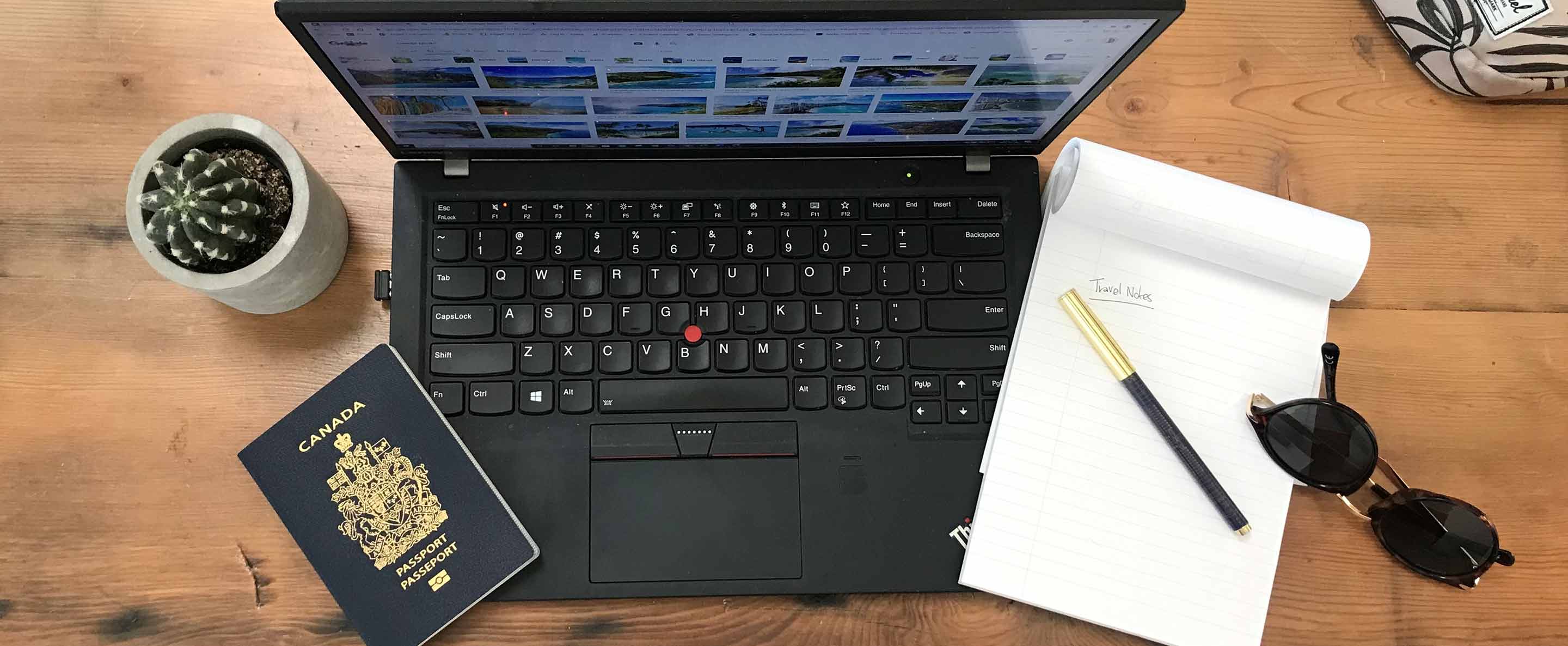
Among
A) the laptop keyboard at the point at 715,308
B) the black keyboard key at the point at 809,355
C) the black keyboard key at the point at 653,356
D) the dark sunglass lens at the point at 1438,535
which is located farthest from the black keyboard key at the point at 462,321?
the dark sunglass lens at the point at 1438,535

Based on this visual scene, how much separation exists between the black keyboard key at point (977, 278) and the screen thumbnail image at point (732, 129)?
0.58 feet

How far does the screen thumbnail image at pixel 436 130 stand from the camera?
0.65 m

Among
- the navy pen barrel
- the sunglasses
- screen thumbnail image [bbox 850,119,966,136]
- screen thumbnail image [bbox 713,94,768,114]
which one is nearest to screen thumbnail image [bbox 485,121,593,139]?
screen thumbnail image [bbox 713,94,768,114]

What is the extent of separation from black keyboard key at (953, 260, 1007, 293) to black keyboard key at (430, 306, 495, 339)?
14.0 inches

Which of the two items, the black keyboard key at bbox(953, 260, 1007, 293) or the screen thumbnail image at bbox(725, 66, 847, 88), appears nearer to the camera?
the screen thumbnail image at bbox(725, 66, 847, 88)

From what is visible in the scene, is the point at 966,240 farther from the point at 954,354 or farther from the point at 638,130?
the point at 638,130

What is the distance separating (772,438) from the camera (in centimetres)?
67

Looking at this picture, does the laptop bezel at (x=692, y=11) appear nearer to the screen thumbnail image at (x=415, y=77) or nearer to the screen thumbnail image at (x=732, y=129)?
the screen thumbnail image at (x=415, y=77)

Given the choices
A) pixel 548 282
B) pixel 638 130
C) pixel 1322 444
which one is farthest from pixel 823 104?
pixel 1322 444

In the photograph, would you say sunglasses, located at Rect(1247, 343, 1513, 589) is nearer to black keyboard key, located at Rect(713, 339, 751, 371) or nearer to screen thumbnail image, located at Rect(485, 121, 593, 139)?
black keyboard key, located at Rect(713, 339, 751, 371)

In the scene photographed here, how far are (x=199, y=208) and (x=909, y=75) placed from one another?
0.48 m

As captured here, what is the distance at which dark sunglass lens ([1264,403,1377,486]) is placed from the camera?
2.24ft

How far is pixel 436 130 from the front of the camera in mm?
657

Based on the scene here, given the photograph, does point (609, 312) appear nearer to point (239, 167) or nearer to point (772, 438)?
point (772, 438)
